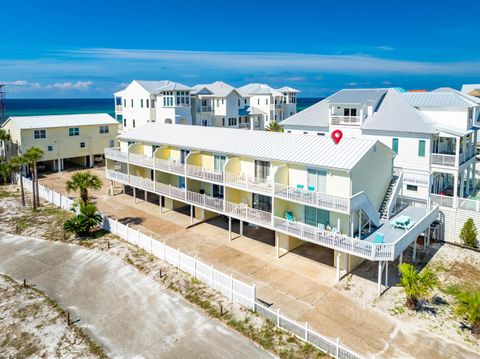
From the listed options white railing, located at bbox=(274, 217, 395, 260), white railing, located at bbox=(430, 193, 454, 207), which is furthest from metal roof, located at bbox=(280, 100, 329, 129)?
white railing, located at bbox=(274, 217, 395, 260)

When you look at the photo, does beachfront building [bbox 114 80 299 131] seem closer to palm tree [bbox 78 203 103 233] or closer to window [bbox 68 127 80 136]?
window [bbox 68 127 80 136]

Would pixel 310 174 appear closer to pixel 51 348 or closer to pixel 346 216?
pixel 346 216

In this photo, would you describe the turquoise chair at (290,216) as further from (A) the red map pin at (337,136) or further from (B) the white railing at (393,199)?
(B) the white railing at (393,199)

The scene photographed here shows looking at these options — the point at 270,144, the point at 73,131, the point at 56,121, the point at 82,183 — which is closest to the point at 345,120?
the point at 270,144

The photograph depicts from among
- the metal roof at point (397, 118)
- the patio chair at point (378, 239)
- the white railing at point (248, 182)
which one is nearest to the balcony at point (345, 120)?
the metal roof at point (397, 118)

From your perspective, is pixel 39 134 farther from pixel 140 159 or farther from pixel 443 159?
pixel 443 159

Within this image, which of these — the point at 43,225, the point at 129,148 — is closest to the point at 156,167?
the point at 129,148
